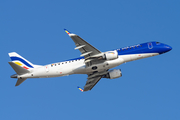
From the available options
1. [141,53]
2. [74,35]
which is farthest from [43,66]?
[141,53]

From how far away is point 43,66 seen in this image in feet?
185

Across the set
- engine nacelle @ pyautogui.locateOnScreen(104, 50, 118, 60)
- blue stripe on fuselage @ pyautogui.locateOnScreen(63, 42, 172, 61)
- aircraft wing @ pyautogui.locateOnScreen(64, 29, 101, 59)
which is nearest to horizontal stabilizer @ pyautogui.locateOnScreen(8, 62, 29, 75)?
aircraft wing @ pyautogui.locateOnScreen(64, 29, 101, 59)

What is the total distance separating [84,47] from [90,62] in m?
4.33

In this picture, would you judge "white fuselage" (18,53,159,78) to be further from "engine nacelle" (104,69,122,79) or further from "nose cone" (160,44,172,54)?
"nose cone" (160,44,172,54)

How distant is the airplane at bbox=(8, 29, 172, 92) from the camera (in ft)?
174

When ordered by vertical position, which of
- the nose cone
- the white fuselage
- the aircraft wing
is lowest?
the white fuselage

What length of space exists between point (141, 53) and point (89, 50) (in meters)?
11.4

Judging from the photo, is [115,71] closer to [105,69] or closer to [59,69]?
[105,69]

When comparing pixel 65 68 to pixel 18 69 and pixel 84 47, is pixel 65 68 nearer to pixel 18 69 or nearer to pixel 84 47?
pixel 84 47

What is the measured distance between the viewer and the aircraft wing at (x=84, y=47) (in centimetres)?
4913

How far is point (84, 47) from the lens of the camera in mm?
51625

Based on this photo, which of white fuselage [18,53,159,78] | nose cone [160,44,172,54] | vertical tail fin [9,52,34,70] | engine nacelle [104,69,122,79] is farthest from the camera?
engine nacelle [104,69,122,79]

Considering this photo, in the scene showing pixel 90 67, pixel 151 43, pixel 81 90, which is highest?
pixel 151 43

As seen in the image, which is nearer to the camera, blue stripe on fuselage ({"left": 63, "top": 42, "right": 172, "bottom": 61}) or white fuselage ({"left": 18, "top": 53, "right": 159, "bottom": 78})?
white fuselage ({"left": 18, "top": 53, "right": 159, "bottom": 78})
